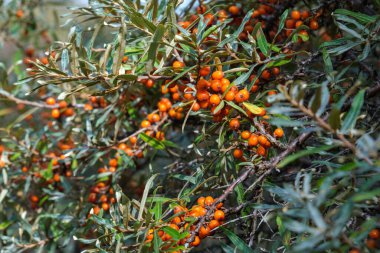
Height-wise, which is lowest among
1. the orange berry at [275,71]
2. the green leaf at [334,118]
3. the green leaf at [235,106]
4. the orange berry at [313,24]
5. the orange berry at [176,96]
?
the orange berry at [176,96]

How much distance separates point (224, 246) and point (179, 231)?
180mm

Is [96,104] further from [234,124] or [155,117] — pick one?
[234,124]

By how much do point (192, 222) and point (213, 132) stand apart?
0.36 m

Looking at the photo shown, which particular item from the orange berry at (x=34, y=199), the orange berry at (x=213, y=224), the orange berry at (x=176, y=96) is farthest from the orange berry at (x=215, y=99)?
the orange berry at (x=34, y=199)

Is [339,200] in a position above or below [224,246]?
above

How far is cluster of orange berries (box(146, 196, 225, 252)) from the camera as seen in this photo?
1.34 metres

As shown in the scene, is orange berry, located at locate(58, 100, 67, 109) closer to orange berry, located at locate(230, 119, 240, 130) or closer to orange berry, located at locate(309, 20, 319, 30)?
orange berry, located at locate(230, 119, 240, 130)

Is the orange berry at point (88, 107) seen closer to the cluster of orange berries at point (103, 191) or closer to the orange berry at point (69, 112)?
the orange berry at point (69, 112)

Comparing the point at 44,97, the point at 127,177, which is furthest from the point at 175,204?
the point at 44,97

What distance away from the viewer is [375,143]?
0.91m

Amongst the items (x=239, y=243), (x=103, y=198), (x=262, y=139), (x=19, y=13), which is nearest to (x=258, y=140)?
(x=262, y=139)

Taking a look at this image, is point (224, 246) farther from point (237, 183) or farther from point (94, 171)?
point (94, 171)

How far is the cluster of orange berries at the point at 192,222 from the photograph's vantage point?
1.34 meters

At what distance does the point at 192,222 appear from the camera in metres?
1.32
